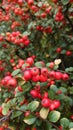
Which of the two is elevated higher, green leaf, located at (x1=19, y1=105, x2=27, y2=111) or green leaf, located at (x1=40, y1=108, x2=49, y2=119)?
green leaf, located at (x1=40, y1=108, x2=49, y2=119)

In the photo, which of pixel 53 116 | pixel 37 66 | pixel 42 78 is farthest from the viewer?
pixel 37 66

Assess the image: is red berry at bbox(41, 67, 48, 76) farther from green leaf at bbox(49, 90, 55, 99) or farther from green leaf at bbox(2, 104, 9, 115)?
green leaf at bbox(2, 104, 9, 115)

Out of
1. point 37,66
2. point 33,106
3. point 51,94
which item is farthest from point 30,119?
point 37,66

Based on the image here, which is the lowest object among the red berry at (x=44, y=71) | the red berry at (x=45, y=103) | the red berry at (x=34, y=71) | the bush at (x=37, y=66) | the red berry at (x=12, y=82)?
the bush at (x=37, y=66)

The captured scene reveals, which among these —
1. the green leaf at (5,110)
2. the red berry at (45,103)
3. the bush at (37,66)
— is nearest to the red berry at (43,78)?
the bush at (37,66)

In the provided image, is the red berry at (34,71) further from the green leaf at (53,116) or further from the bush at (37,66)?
the green leaf at (53,116)

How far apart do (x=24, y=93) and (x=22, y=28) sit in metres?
1.56

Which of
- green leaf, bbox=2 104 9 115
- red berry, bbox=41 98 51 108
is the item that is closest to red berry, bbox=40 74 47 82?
red berry, bbox=41 98 51 108

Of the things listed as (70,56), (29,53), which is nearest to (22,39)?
(29,53)

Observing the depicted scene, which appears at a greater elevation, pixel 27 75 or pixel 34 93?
pixel 27 75

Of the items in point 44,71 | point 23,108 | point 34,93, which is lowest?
point 23,108

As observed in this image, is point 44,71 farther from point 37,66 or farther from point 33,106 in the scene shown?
point 33,106

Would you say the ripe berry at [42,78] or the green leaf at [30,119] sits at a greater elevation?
the ripe berry at [42,78]

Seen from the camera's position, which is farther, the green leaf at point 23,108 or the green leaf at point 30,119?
the green leaf at point 23,108
